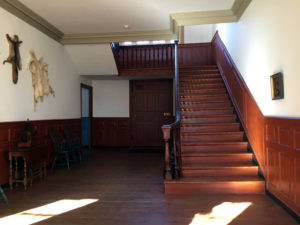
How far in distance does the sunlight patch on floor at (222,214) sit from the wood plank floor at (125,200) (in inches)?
2.2

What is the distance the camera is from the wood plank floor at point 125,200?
3.05m

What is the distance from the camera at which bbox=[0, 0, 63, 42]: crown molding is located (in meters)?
4.52

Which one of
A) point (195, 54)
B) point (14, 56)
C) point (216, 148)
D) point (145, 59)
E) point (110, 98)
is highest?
point (195, 54)

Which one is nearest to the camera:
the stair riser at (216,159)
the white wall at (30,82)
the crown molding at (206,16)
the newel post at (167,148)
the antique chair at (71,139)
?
the newel post at (167,148)

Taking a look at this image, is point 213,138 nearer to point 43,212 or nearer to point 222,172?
point 222,172

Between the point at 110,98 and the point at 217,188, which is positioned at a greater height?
the point at 110,98

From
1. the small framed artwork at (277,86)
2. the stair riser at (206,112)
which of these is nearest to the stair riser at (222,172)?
the small framed artwork at (277,86)

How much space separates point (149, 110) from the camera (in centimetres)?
915

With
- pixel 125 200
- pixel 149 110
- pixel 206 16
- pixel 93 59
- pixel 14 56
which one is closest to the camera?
pixel 125 200

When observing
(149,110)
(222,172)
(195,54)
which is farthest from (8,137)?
(195,54)

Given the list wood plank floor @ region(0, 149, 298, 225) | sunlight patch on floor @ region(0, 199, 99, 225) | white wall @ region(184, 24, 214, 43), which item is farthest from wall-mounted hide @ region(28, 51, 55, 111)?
white wall @ region(184, 24, 214, 43)

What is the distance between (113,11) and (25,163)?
3.25 meters

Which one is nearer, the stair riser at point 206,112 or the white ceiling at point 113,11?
the white ceiling at point 113,11

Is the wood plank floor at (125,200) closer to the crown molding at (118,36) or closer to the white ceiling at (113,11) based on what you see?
the crown molding at (118,36)
